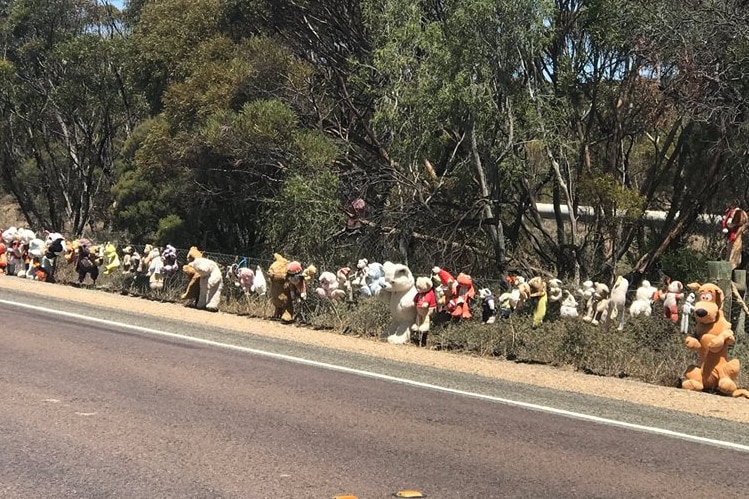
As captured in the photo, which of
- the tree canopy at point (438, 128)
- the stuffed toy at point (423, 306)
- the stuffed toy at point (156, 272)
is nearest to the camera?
the stuffed toy at point (423, 306)

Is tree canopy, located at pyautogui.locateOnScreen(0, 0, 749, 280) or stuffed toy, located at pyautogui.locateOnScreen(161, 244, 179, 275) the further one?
stuffed toy, located at pyautogui.locateOnScreen(161, 244, 179, 275)

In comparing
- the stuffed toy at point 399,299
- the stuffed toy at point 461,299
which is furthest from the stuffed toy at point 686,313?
the stuffed toy at point 399,299

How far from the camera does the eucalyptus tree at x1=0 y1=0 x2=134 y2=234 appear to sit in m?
34.5

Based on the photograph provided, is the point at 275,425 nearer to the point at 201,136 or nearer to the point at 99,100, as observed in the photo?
the point at 201,136

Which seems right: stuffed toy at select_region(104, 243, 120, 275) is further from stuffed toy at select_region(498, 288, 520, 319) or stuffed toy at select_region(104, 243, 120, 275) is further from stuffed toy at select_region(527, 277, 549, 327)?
stuffed toy at select_region(527, 277, 549, 327)

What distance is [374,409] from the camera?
7883mm

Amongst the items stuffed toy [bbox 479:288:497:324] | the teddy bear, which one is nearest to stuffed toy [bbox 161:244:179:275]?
stuffed toy [bbox 479:288:497:324]

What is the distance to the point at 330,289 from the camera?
15453mm

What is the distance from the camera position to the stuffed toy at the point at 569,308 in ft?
41.8

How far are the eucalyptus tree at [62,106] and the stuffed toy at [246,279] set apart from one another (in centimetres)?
Answer: 2037

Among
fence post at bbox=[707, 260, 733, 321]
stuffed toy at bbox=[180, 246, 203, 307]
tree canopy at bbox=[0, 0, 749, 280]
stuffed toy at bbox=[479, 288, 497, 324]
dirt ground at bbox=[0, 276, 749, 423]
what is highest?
tree canopy at bbox=[0, 0, 749, 280]

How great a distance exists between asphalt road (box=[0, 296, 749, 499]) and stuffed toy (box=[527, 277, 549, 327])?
3046 millimetres

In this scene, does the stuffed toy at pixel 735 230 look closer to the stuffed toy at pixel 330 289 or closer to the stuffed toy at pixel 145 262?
the stuffed toy at pixel 330 289

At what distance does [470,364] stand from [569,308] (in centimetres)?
212
